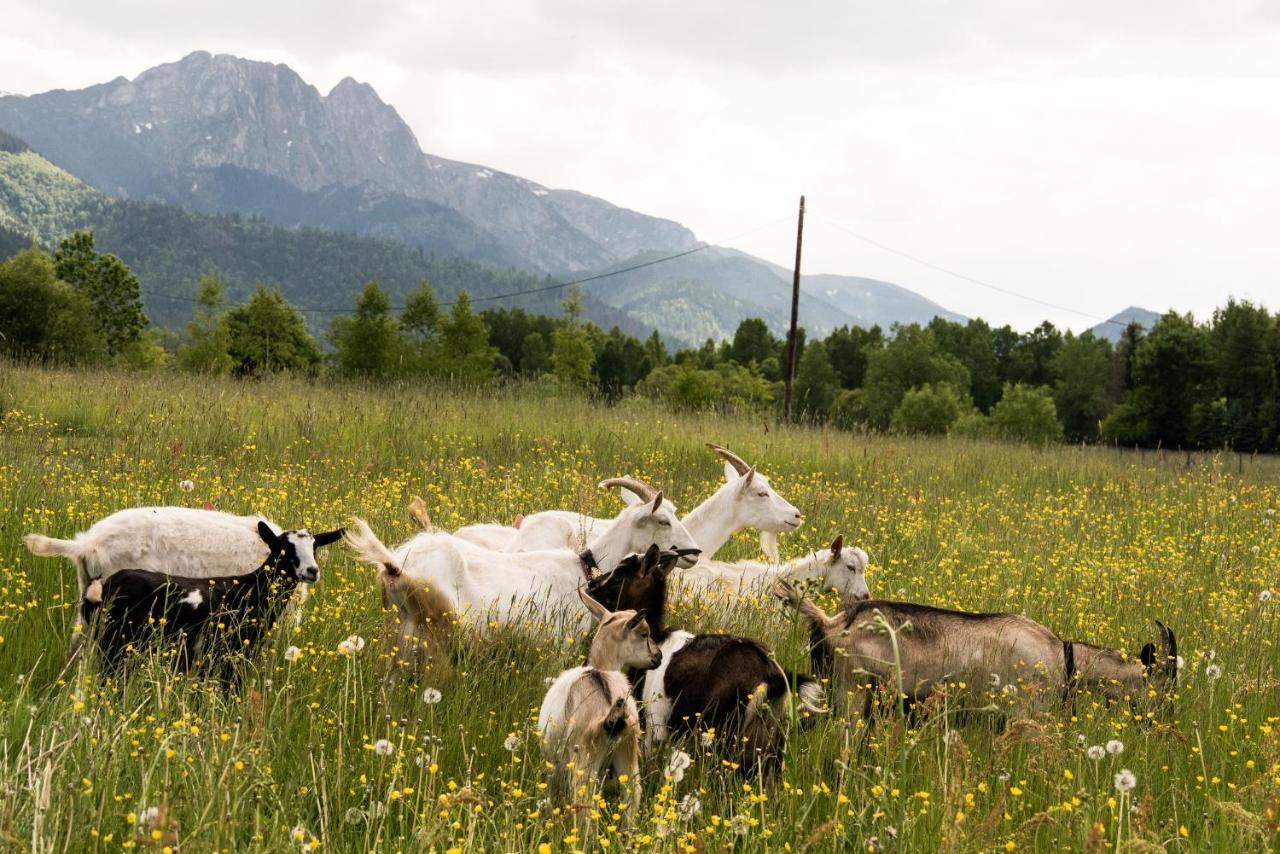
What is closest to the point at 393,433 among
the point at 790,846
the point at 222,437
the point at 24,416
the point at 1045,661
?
the point at 222,437

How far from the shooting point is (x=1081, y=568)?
28.2 feet

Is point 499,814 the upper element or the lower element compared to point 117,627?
lower

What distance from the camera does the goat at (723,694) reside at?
14.0ft

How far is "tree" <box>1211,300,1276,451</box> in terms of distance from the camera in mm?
52719

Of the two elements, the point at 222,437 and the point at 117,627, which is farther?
the point at 222,437

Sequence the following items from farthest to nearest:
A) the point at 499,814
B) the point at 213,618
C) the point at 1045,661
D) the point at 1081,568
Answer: the point at 1081,568 < the point at 1045,661 < the point at 213,618 < the point at 499,814

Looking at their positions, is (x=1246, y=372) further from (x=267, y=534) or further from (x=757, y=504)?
(x=267, y=534)

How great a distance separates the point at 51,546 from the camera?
15.9 feet

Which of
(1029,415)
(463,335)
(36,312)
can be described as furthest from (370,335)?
(1029,415)

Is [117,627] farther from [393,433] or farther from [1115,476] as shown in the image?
A: [1115,476]

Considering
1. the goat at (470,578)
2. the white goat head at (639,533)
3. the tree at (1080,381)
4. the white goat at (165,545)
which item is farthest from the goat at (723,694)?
the tree at (1080,381)

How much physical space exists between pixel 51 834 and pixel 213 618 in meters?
2.05

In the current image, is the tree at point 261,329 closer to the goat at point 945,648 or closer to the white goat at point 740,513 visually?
the white goat at point 740,513

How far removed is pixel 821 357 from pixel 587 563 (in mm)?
87212
